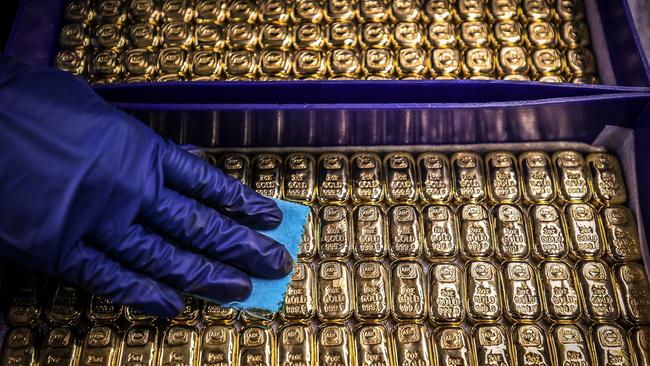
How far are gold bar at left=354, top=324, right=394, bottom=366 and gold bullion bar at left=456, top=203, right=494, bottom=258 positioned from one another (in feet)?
1.29

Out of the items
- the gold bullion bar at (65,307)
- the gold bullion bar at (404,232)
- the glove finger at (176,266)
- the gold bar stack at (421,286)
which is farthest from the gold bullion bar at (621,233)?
the gold bullion bar at (65,307)

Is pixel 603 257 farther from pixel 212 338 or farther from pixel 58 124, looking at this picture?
pixel 58 124

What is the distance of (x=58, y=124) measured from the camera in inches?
61.8

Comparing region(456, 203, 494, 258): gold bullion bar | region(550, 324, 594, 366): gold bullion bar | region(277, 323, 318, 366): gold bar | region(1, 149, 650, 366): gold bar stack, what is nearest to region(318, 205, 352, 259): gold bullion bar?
region(1, 149, 650, 366): gold bar stack

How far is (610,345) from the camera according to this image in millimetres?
1717

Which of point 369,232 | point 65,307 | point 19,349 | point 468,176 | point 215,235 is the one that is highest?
point 468,176

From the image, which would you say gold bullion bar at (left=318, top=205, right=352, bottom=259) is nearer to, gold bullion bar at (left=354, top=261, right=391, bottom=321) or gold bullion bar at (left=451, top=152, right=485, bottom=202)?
gold bullion bar at (left=354, top=261, right=391, bottom=321)

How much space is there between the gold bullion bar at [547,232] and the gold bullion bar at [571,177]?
0.08 meters

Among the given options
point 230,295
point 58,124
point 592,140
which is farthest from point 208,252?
point 592,140

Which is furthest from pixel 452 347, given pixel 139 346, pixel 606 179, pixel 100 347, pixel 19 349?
pixel 19 349

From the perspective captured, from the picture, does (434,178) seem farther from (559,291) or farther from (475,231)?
(559,291)

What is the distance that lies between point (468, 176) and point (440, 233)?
0.24 meters

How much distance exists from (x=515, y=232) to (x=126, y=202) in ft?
4.18

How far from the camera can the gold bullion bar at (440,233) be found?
1.84 meters
